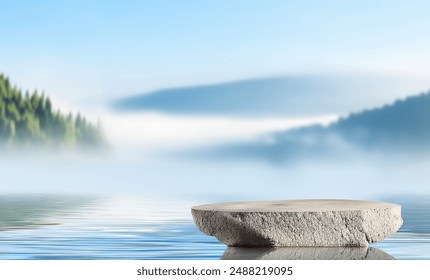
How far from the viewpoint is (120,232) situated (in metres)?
6.79

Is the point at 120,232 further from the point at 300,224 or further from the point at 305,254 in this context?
the point at 305,254

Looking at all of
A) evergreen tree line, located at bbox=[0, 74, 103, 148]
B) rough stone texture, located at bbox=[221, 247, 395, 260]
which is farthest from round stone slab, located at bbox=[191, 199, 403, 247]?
evergreen tree line, located at bbox=[0, 74, 103, 148]

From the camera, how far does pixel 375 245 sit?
5.75m

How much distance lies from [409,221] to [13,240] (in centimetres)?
343

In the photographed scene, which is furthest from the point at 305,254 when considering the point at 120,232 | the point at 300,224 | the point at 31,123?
the point at 31,123

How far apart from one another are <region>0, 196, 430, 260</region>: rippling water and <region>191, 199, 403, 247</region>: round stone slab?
4.8 inches

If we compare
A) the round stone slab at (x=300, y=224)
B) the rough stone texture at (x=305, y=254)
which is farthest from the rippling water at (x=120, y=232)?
the round stone slab at (x=300, y=224)

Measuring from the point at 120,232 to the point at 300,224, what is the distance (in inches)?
85.1

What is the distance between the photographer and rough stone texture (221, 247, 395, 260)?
4.88m

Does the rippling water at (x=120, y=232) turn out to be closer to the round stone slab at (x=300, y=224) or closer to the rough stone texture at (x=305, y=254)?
the rough stone texture at (x=305, y=254)

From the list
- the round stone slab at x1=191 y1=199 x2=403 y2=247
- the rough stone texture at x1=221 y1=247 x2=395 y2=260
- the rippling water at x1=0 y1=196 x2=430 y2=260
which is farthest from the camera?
the rippling water at x1=0 y1=196 x2=430 y2=260

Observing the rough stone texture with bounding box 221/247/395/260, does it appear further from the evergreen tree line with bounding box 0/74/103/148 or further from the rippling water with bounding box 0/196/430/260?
the evergreen tree line with bounding box 0/74/103/148

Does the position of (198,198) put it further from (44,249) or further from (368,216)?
(368,216)

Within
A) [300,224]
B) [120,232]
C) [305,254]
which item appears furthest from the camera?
[120,232]
